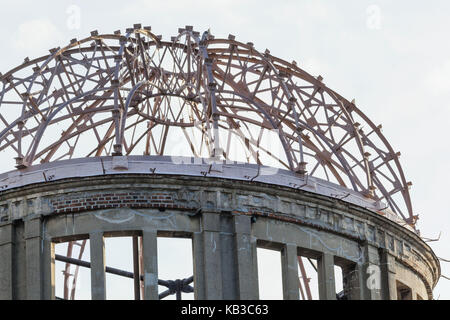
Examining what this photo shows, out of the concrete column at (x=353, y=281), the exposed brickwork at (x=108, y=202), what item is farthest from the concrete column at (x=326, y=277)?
the exposed brickwork at (x=108, y=202)

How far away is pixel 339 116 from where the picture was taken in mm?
72062

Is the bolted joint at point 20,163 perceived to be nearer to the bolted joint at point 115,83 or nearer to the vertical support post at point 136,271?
the bolted joint at point 115,83

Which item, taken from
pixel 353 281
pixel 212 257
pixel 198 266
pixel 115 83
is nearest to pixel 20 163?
pixel 115 83

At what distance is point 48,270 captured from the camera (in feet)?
210

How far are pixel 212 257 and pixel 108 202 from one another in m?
4.11

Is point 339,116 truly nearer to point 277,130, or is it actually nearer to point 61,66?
point 277,130

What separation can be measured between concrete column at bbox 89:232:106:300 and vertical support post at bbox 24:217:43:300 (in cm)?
179

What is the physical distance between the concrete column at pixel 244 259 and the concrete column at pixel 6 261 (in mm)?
7775

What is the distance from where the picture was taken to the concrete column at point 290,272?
213 feet

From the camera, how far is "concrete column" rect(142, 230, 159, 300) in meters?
63.4

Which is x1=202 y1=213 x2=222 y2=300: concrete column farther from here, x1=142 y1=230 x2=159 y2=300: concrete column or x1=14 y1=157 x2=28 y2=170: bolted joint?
x1=14 y1=157 x2=28 y2=170: bolted joint

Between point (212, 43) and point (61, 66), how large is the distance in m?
5.88

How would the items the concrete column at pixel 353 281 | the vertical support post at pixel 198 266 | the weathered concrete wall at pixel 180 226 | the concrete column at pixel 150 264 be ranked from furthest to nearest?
the concrete column at pixel 353 281 → the weathered concrete wall at pixel 180 226 → the vertical support post at pixel 198 266 → the concrete column at pixel 150 264
